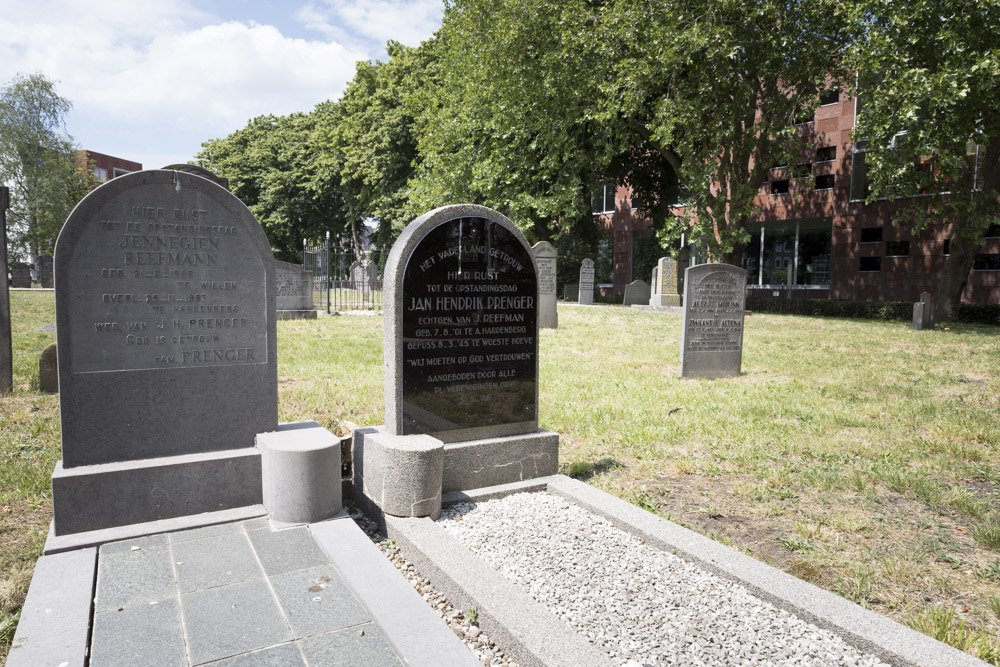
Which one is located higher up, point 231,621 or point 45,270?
point 45,270

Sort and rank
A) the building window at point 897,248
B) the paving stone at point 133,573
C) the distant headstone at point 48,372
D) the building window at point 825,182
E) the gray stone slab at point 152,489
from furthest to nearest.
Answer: the building window at point 825,182
the building window at point 897,248
the distant headstone at point 48,372
the gray stone slab at point 152,489
the paving stone at point 133,573

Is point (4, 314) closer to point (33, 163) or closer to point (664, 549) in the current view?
point (664, 549)

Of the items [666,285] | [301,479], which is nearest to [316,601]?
[301,479]

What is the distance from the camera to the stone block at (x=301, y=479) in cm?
366

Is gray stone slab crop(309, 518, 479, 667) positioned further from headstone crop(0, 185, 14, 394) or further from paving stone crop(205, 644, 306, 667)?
headstone crop(0, 185, 14, 394)

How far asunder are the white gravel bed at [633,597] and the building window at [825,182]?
101 feet

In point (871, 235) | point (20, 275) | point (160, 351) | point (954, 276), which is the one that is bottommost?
point (160, 351)

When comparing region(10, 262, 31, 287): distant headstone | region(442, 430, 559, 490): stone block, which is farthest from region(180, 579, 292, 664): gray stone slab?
region(10, 262, 31, 287): distant headstone

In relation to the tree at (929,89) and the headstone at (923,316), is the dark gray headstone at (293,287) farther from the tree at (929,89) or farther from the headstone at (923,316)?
the headstone at (923,316)

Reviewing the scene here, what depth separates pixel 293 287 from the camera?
17344 mm

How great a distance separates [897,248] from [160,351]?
3136 centimetres

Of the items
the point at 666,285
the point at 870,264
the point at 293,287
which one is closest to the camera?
the point at 293,287

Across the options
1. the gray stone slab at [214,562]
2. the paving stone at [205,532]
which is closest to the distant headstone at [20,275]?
the paving stone at [205,532]

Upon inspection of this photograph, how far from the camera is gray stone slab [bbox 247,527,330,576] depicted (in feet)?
10.5
